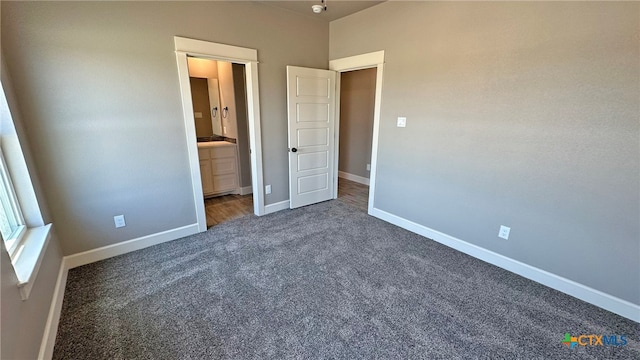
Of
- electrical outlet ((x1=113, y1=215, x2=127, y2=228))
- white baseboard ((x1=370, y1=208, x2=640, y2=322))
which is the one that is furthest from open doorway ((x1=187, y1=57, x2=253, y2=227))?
white baseboard ((x1=370, y1=208, x2=640, y2=322))

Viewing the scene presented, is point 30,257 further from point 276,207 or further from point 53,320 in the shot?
point 276,207

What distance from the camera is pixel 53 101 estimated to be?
2.12m

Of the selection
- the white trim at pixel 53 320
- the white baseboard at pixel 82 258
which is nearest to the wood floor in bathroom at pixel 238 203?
the white baseboard at pixel 82 258

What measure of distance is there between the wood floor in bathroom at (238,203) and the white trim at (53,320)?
135cm

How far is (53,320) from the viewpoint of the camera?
5.62 ft

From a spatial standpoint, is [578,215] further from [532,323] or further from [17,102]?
[17,102]

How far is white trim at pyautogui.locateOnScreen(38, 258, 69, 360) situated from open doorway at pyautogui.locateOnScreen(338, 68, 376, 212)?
3.41 meters

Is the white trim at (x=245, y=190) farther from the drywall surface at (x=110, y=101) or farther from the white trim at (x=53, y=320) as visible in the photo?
the white trim at (x=53, y=320)


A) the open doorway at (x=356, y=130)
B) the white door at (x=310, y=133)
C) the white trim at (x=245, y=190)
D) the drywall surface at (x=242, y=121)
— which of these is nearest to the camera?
the white door at (x=310, y=133)

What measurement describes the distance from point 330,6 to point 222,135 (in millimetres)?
2628

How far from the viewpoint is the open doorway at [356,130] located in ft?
15.9

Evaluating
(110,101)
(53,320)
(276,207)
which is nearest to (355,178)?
(276,207)

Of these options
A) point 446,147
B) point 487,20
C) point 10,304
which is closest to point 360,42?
point 487,20

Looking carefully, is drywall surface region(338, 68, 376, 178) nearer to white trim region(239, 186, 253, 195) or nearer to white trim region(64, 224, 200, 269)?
white trim region(239, 186, 253, 195)
